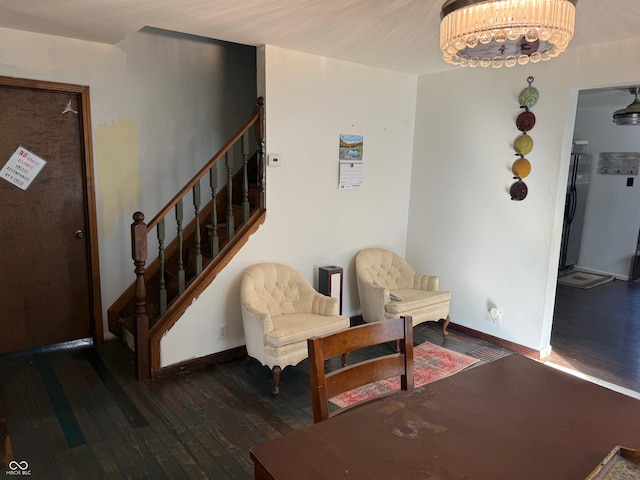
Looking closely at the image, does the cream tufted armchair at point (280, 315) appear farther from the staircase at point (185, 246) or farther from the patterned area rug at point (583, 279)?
the patterned area rug at point (583, 279)

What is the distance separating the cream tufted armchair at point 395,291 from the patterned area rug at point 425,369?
0.27m

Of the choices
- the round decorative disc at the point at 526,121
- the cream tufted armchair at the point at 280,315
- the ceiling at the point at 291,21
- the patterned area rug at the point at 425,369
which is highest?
the ceiling at the point at 291,21

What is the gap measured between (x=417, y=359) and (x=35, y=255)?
10.3ft

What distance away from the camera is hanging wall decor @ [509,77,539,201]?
3705mm

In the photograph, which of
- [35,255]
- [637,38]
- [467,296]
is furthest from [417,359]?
[35,255]

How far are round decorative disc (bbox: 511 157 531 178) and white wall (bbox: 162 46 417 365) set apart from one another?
3.79 ft

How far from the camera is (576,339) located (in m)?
4.23

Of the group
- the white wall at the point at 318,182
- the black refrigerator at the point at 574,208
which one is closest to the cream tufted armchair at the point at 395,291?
the white wall at the point at 318,182

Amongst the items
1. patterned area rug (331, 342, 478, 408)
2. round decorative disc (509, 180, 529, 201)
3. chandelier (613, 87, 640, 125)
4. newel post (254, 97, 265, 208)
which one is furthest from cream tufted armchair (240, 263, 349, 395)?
chandelier (613, 87, 640, 125)

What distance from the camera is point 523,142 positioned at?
3.77m

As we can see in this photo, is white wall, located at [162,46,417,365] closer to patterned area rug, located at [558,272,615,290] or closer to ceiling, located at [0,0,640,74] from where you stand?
ceiling, located at [0,0,640,74]

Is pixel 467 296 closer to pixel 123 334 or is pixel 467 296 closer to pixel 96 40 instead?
pixel 123 334

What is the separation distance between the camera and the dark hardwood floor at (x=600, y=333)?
3.64 meters

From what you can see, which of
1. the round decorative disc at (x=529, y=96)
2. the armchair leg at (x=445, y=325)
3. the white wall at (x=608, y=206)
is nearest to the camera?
the round decorative disc at (x=529, y=96)
